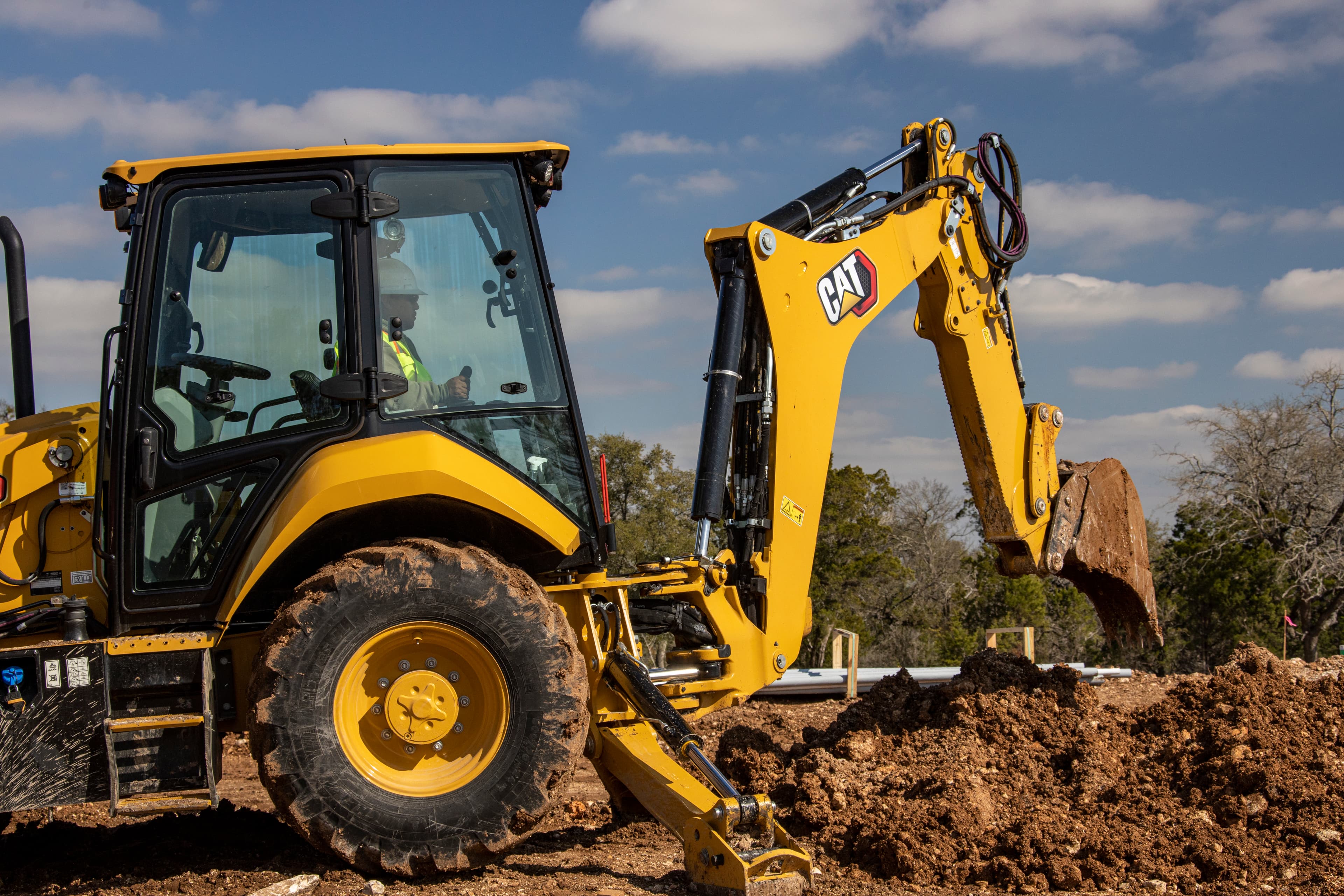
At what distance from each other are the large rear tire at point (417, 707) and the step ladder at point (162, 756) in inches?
10.2

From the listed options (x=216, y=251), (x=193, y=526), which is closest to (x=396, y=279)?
(x=216, y=251)

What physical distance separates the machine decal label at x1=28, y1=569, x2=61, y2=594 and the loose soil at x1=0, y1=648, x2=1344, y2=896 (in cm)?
116

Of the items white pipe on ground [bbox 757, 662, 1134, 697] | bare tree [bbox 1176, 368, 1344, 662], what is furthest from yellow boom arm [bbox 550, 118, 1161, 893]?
bare tree [bbox 1176, 368, 1344, 662]

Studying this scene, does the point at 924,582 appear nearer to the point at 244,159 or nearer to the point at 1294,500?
the point at 1294,500

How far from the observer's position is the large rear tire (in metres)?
3.93

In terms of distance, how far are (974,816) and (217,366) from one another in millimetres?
3727

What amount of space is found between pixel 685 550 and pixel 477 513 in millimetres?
21502

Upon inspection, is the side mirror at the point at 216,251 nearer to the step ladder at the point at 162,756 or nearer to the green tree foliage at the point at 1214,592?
the step ladder at the point at 162,756

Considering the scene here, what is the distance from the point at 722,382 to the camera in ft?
16.5

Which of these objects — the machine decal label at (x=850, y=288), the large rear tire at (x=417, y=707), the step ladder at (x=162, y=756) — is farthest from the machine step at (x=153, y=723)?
the machine decal label at (x=850, y=288)

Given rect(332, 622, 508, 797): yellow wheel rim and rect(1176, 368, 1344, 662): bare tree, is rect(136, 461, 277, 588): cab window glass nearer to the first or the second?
rect(332, 622, 508, 797): yellow wheel rim

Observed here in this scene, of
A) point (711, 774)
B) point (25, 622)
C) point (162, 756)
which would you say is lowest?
point (711, 774)

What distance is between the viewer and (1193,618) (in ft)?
77.2

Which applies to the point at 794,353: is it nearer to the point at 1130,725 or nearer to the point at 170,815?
the point at 1130,725
